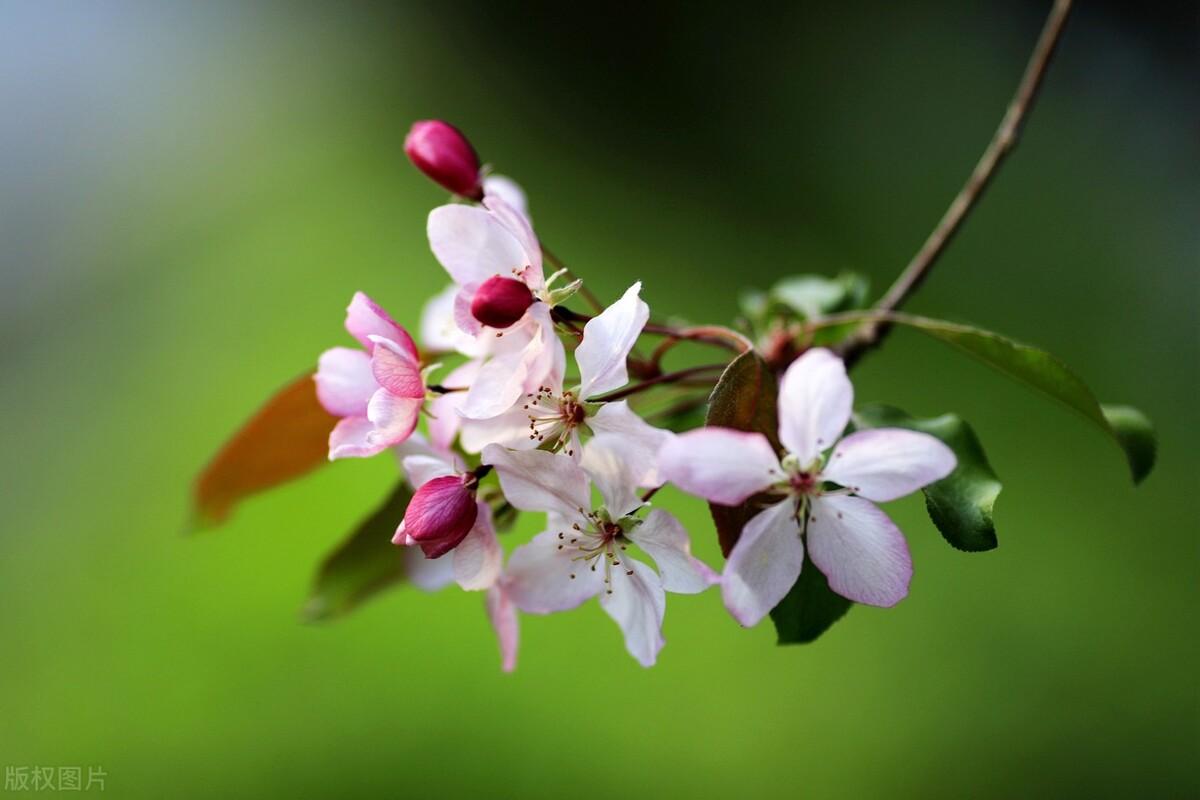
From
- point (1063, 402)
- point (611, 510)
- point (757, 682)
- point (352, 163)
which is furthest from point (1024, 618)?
point (352, 163)

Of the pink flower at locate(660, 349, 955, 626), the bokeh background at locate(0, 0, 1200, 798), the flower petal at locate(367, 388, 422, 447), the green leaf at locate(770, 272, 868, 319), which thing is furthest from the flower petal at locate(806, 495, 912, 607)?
the bokeh background at locate(0, 0, 1200, 798)

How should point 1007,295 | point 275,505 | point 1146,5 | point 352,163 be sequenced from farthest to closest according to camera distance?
point 1146,5 → point 352,163 → point 1007,295 → point 275,505

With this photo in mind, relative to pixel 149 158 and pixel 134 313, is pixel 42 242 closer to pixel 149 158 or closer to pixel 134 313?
pixel 149 158

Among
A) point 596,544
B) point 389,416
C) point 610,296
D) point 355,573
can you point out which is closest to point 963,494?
point 596,544

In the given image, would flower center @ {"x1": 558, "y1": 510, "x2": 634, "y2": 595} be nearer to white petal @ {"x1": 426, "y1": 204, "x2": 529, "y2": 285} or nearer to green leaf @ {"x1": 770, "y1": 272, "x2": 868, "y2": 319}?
white petal @ {"x1": 426, "y1": 204, "x2": 529, "y2": 285}


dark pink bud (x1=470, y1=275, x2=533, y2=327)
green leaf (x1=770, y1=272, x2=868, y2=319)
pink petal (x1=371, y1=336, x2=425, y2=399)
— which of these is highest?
green leaf (x1=770, y1=272, x2=868, y2=319)

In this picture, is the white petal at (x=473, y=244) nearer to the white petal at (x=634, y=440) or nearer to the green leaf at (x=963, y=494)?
the white petal at (x=634, y=440)

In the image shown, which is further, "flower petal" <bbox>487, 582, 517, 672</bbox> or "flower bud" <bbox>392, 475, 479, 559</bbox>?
"flower petal" <bbox>487, 582, 517, 672</bbox>
